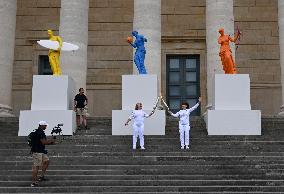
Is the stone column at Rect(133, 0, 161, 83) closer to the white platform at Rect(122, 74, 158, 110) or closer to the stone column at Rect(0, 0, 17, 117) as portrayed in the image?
the white platform at Rect(122, 74, 158, 110)

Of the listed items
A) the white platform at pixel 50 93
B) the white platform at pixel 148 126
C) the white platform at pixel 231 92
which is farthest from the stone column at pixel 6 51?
the white platform at pixel 231 92

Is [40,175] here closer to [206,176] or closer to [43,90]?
[206,176]

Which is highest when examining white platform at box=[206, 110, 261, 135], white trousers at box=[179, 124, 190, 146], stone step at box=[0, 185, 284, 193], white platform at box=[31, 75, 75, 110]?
white platform at box=[31, 75, 75, 110]

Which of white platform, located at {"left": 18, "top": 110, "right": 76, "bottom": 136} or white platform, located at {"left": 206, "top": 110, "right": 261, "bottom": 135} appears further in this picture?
white platform, located at {"left": 18, "top": 110, "right": 76, "bottom": 136}

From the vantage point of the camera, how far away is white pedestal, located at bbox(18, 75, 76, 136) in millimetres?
20203

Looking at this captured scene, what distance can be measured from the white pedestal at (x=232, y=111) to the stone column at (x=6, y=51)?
30.9 ft

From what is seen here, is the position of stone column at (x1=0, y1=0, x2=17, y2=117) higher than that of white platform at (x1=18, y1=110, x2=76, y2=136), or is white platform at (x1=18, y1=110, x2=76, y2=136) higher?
stone column at (x1=0, y1=0, x2=17, y2=117)

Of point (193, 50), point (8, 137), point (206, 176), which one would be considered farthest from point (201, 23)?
point (206, 176)

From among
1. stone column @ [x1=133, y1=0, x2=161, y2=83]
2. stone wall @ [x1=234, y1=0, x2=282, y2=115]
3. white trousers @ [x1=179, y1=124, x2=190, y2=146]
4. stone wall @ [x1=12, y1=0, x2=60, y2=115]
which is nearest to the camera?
white trousers @ [x1=179, y1=124, x2=190, y2=146]

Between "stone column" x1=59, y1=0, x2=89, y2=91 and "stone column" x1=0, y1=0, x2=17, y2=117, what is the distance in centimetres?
268

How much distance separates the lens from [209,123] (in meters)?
19.9

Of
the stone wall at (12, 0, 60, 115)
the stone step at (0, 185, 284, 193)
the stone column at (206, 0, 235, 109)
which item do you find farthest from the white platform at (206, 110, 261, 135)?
the stone wall at (12, 0, 60, 115)

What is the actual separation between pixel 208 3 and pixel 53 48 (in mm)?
7494

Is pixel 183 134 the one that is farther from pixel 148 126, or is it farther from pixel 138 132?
pixel 148 126
